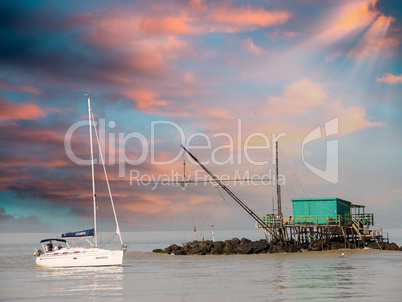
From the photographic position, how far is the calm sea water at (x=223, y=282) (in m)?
31.6

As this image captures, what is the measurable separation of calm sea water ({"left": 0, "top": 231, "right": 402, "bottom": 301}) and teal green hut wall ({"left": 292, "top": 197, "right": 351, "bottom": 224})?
12404 mm

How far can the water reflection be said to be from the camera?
34719mm

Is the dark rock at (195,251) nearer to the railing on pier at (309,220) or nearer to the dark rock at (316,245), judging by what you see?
the railing on pier at (309,220)

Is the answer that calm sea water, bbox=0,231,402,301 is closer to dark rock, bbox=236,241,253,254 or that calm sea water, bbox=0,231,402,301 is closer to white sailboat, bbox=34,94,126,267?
white sailboat, bbox=34,94,126,267

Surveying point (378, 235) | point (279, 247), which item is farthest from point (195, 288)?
point (378, 235)

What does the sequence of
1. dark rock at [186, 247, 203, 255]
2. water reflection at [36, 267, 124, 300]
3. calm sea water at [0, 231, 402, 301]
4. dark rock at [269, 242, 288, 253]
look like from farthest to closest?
dark rock at [186, 247, 203, 255] → dark rock at [269, 242, 288, 253] → water reflection at [36, 267, 124, 300] → calm sea water at [0, 231, 402, 301]

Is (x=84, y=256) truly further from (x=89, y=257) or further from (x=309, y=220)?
(x=309, y=220)

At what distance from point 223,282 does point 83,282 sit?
11.9m

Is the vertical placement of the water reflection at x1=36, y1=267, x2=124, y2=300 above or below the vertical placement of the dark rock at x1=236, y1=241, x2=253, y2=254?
below

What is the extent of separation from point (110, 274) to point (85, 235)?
8.56 metres

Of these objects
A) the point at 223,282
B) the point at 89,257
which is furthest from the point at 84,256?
the point at 223,282

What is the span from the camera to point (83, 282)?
41.6 m

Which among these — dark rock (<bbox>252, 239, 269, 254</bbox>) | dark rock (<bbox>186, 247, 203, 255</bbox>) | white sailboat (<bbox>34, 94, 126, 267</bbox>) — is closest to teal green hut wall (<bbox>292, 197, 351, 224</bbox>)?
dark rock (<bbox>252, 239, 269, 254</bbox>)

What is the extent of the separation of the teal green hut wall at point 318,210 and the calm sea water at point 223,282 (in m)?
12.4
